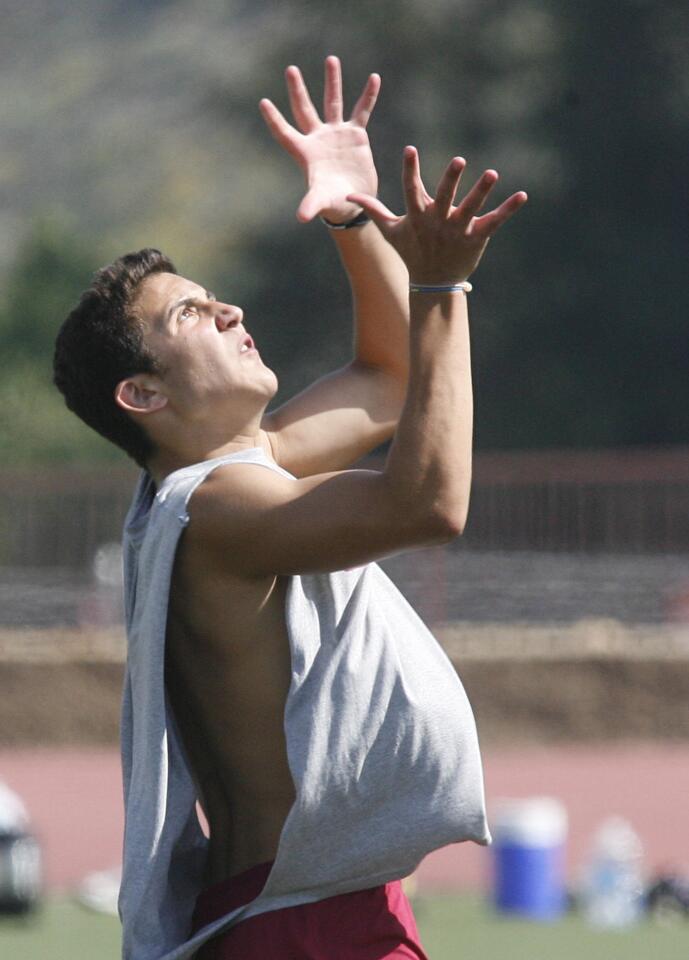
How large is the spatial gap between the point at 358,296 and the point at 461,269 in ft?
2.37

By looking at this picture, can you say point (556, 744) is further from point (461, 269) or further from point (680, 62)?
point (680, 62)

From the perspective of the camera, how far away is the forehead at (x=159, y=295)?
9.89ft

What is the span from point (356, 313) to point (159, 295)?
49 centimetres

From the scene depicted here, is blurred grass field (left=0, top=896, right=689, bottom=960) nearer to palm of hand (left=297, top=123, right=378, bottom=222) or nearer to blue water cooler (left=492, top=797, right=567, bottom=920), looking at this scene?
blue water cooler (left=492, top=797, right=567, bottom=920)

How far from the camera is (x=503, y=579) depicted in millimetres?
16188

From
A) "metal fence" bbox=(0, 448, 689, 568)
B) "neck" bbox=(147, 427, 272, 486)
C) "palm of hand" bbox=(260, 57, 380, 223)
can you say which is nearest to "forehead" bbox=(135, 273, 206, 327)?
"neck" bbox=(147, 427, 272, 486)

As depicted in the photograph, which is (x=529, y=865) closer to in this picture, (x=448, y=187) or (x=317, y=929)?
(x=317, y=929)

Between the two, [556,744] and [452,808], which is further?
[556,744]

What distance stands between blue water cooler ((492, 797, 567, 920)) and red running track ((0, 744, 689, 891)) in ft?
2.06

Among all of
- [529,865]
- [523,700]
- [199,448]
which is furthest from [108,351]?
[523,700]

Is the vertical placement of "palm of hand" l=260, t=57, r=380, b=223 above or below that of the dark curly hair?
above

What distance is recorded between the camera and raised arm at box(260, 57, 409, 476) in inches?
130

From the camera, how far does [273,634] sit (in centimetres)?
287

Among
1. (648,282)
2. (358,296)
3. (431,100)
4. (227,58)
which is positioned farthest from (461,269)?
(227,58)
